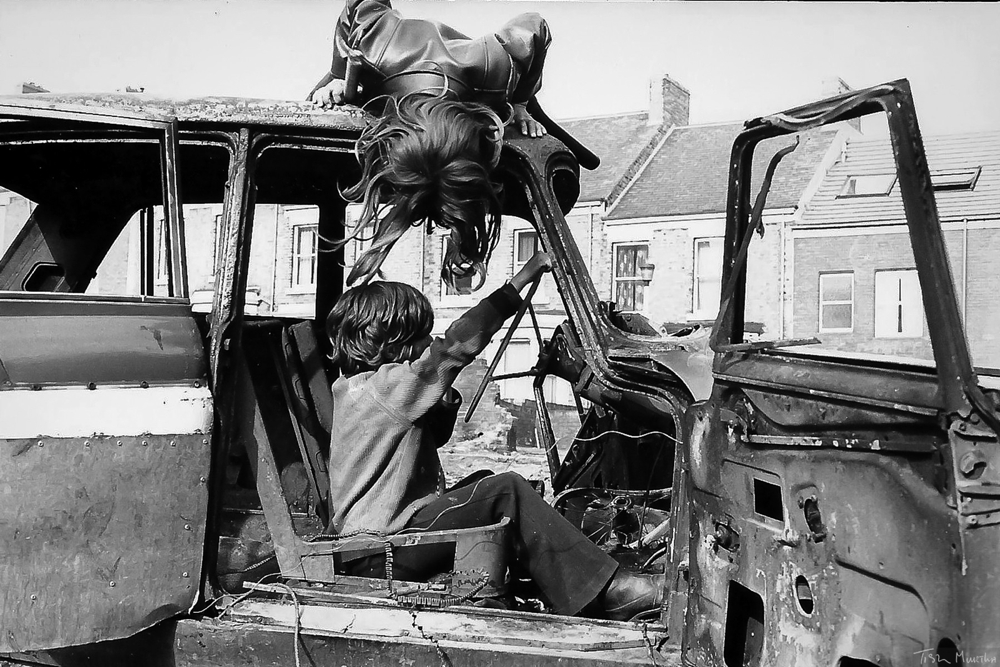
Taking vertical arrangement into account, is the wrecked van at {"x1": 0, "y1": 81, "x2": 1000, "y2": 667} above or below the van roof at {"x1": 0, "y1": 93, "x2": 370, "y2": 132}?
below

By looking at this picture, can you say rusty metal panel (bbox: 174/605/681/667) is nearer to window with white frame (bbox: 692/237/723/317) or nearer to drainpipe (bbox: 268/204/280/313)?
drainpipe (bbox: 268/204/280/313)

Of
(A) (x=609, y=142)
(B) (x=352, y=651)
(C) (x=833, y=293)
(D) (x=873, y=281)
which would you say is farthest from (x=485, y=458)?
(B) (x=352, y=651)

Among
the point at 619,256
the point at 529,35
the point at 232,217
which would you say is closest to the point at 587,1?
the point at 529,35

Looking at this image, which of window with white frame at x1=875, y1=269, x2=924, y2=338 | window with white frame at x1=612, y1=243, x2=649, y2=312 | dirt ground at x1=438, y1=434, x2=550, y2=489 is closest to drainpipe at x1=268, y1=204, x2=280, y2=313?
window with white frame at x1=875, y1=269, x2=924, y2=338

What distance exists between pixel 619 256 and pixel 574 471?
15510 mm

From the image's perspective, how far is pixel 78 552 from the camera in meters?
2.86

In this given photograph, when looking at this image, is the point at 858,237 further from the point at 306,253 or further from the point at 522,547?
the point at 522,547

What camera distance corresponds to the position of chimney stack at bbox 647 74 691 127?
74.9 ft

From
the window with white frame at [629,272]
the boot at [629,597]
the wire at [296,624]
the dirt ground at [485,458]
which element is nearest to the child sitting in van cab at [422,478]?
the boot at [629,597]

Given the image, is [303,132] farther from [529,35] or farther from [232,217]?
[529,35]

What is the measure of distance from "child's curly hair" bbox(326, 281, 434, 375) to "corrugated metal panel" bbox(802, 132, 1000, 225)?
1576 mm

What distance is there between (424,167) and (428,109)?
0.18 meters

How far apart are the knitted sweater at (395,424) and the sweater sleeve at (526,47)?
740 mm

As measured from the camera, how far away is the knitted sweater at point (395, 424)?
127 inches
